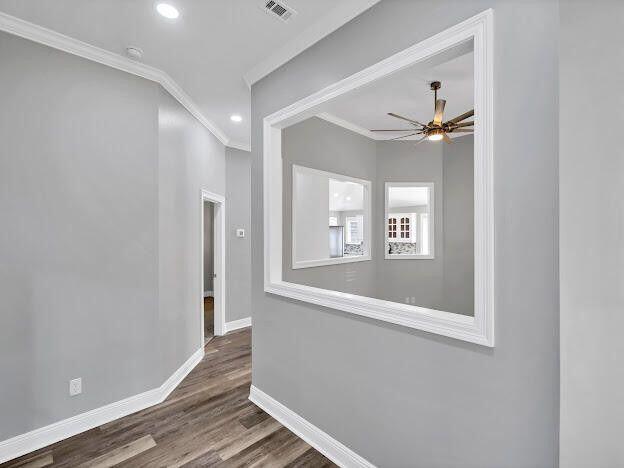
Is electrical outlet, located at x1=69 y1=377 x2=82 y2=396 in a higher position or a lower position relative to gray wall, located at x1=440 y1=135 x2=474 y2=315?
lower

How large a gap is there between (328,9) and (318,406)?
2619mm

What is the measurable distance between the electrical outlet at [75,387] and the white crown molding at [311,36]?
2.77 m

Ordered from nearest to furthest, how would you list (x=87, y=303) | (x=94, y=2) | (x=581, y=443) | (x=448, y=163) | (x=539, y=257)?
1. (x=581, y=443)
2. (x=539, y=257)
3. (x=94, y=2)
4. (x=87, y=303)
5. (x=448, y=163)

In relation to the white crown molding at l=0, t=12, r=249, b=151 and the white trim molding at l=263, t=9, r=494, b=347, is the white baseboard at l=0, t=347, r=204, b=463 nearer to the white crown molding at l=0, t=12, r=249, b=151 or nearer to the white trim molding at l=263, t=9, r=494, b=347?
the white trim molding at l=263, t=9, r=494, b=347

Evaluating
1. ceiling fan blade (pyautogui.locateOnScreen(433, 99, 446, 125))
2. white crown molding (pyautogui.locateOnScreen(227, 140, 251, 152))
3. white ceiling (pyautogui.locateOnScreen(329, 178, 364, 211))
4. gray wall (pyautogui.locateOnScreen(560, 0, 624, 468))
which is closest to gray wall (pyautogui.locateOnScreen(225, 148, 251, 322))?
white crown molding (pyautogui.locateOnScreen(227, 140, 251, 152))

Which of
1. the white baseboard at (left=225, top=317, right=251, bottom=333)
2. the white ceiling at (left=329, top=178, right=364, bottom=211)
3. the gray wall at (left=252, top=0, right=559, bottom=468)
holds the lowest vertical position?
the white baseboard at (left=225, top=317, right=251, bottom=333)

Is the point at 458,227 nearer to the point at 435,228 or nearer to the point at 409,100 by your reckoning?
the point at 435,228

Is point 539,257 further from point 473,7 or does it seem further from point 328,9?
point 328,9

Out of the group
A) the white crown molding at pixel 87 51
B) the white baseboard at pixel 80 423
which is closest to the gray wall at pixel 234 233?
the white crown molding at pixel 87 51

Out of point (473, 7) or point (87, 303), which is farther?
point (87, 303)

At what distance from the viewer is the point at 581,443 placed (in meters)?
1.02

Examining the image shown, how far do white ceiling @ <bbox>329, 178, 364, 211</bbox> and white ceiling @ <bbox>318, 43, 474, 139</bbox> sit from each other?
4.56 meters

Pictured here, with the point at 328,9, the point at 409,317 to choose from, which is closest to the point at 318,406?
the point at 409,317

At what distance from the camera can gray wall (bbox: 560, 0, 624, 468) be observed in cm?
96
